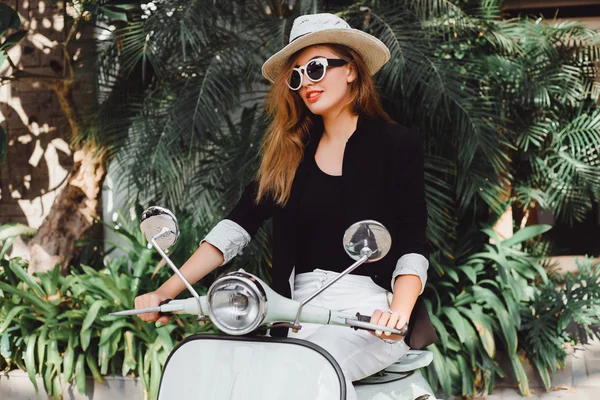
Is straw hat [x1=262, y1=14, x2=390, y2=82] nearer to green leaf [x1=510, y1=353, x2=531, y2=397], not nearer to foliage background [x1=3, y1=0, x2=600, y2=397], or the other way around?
foliage background [x1=3, y1=0, x2=600, y2=397]

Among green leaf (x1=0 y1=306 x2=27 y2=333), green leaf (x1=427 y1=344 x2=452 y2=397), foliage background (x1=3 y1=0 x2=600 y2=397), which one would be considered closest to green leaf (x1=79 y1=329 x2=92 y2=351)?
foliage background (x1=3 y1=0 x2=600 y2=397)

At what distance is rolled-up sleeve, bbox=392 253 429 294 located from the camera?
2.14 m

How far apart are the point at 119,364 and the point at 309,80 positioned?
264cm

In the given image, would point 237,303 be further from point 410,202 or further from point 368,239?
point 410,202

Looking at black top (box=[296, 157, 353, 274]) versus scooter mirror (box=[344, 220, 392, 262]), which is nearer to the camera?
scooter mirror (box=[344, 220, 392, 262])

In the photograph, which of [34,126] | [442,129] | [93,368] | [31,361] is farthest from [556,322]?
[34,126]

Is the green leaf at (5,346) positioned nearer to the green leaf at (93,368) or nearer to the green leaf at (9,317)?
the green leaf at (9,317)

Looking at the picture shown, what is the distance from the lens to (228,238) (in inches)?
93.7

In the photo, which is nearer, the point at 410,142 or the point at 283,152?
the point at 410,142

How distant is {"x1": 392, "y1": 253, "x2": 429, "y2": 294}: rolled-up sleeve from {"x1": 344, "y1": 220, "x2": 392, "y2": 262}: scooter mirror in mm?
350

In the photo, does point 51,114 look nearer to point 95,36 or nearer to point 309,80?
point 95,36

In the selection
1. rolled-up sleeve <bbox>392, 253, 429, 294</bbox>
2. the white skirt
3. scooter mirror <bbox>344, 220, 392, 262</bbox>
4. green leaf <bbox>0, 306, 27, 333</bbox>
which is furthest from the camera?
green leaf <bbox>0, 306, 27, 333</bbox>

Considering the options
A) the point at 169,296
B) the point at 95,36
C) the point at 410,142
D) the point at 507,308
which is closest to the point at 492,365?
the point at 507,308

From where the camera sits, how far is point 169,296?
2199mm
